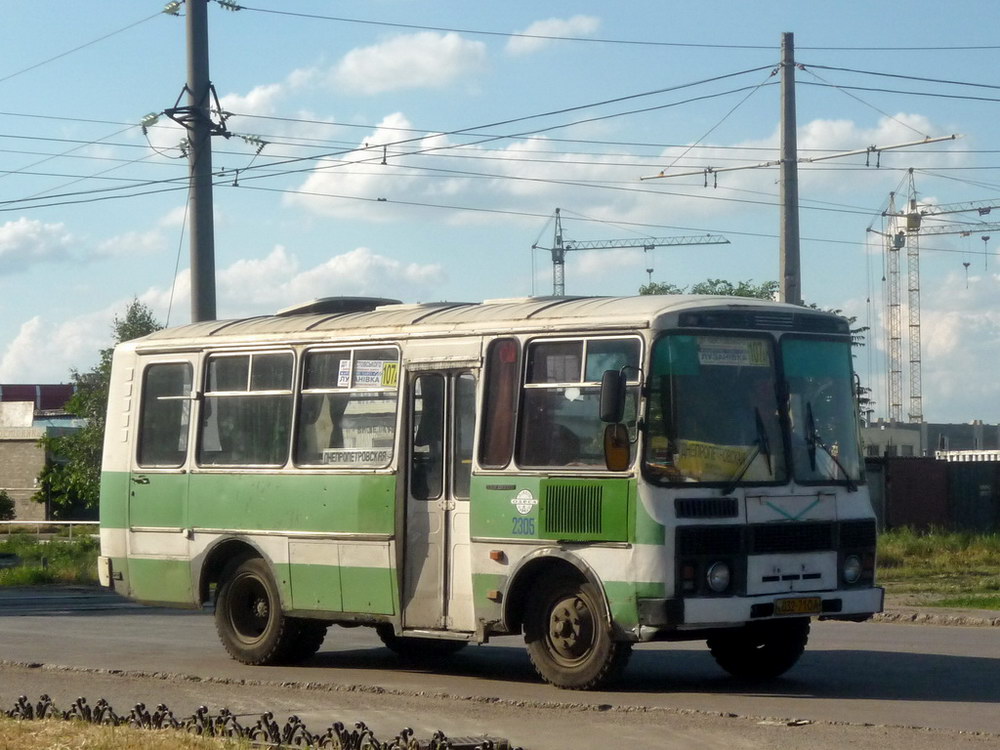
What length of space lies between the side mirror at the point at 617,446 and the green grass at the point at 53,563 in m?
19.6

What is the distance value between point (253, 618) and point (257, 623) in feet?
0.23

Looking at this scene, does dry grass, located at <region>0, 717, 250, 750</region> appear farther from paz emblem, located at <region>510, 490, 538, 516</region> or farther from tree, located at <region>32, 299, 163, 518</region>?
tree, located at <region>32, 299, 163, 518</region>

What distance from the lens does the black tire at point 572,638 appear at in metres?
11.8

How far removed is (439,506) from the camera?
13094mm

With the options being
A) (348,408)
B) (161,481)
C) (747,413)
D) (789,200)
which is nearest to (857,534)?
(747,413)

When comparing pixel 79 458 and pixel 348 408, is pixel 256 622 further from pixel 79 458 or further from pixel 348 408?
pixel 79 458

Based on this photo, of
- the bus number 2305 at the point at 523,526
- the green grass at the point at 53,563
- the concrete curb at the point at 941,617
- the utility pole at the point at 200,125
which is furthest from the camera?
the green grass at the point at 53,563

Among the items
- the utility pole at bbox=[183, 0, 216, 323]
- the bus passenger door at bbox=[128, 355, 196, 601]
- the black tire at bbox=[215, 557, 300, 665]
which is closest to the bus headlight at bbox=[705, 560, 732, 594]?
the black tire at bbox=[215, 557, 300, 665]

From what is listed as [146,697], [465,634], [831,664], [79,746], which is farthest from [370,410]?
[79,746]

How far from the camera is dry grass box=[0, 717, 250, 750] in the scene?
8742 millimetres

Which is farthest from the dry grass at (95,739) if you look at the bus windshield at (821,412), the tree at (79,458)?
the tree at (79,458)

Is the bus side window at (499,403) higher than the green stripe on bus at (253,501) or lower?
higher

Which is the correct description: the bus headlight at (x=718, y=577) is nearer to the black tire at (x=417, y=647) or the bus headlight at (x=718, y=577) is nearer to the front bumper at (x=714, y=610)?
the front bumper at (x=714, y=610)

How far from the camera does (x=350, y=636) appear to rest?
17781mm
